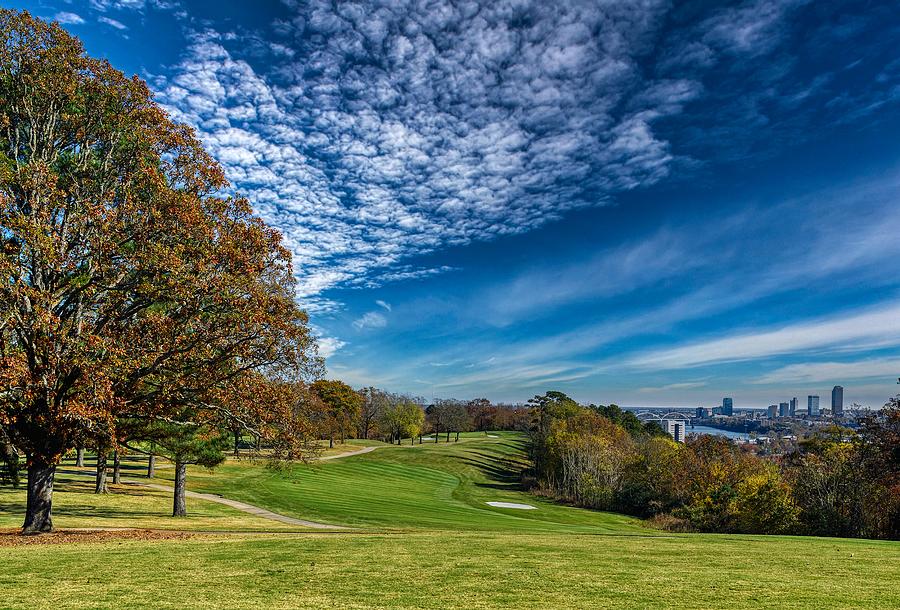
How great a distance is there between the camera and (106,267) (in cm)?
1387

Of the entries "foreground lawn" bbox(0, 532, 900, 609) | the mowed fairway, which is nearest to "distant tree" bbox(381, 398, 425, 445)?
the mowed fairway

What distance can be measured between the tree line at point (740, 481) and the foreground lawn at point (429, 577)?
24508mm

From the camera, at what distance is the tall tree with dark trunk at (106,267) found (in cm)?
1323

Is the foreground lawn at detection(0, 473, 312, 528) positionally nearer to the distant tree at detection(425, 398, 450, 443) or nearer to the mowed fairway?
the mowed fairway

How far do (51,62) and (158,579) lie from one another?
48.8ft

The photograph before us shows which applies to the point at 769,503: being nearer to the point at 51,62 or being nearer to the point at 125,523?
the point at 125,523

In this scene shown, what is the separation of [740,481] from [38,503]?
4419 cm

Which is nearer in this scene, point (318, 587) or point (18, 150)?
point (318, 587)

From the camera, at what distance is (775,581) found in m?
9.68

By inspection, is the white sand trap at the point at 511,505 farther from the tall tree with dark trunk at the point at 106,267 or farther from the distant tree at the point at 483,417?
the distant tree at the point at 483,417

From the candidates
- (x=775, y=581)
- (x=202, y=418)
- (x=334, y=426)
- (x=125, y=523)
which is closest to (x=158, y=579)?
(x=202, y=418)

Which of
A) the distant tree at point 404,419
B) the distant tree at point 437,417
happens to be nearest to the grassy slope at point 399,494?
the distant tree at point 404,419

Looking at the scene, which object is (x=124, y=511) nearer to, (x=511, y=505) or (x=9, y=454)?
(x=9, y=454)

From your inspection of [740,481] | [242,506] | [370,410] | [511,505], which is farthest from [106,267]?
[370,410]
